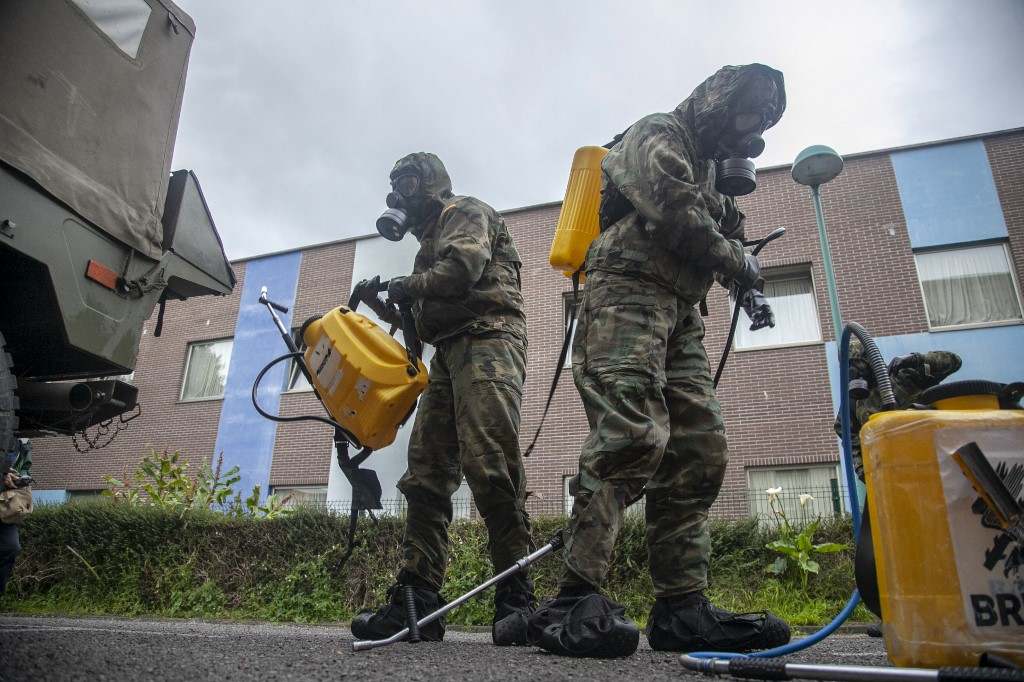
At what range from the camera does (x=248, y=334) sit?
51.3 feet

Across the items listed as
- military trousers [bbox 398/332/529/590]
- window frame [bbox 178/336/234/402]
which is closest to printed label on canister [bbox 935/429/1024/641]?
Result: military trousers [bbox 398/332/529/590]

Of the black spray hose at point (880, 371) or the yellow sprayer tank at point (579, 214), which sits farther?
the yellow sprayer tank at point (579, 214)

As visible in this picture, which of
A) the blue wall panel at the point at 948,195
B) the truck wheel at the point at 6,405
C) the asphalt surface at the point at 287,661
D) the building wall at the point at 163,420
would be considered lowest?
the asphalt surface at the point at 287,661

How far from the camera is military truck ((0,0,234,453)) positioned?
91.5 inches

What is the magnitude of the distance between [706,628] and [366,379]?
182cm

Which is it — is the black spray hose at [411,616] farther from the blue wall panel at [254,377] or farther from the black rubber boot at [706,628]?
the blue wall panel at [254,377]

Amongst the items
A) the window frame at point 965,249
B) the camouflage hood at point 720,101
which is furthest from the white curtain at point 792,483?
the camouflage hood at point 720,101

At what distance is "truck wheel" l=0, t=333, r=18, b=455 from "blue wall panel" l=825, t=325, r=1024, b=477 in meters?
11.0

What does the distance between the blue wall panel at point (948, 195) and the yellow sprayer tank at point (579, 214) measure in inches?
419

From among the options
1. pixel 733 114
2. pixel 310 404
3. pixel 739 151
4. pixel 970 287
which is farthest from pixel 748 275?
pixel 310 404

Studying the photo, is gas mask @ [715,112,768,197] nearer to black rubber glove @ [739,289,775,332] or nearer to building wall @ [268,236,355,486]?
black rubber glove @ [739,289,775,332]

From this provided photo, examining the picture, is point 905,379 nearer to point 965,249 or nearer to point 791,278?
point 791,278

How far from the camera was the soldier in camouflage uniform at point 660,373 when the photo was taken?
2.18 meters

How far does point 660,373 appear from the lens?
2355 millimetres
